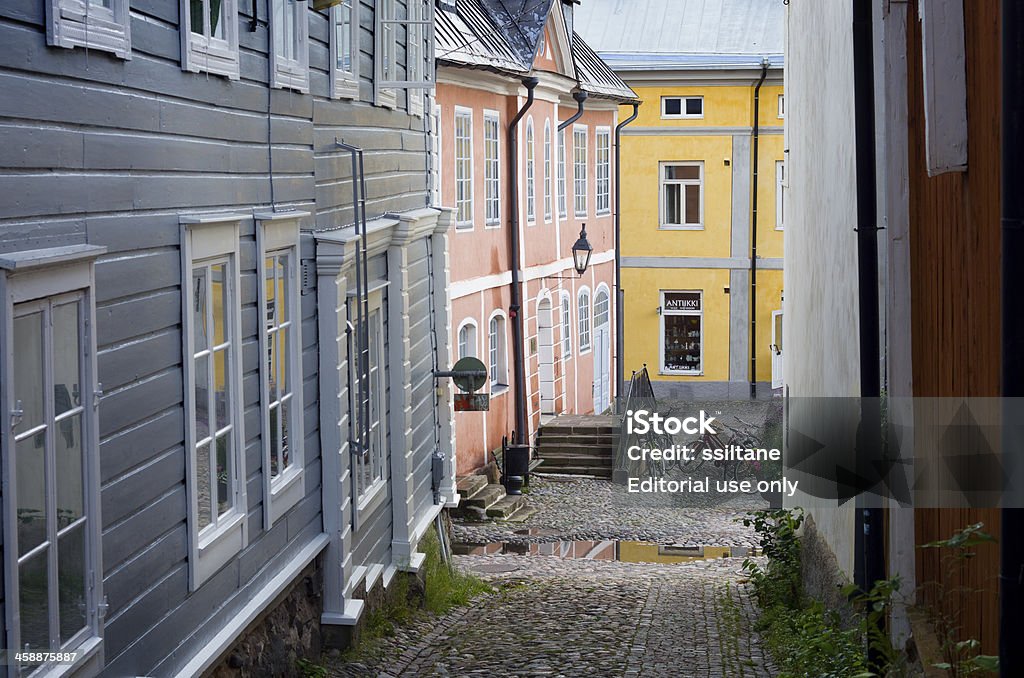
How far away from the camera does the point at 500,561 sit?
16.1m

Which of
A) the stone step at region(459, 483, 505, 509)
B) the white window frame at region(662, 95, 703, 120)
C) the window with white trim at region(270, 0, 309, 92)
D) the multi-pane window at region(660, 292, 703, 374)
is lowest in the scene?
the stone step at region(459, 483, 505, 509)

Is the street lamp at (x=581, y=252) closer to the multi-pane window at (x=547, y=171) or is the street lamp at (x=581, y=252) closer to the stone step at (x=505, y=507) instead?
the multi-pane window at (x=547, y=171)

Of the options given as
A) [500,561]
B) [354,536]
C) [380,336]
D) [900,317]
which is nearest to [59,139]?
[900,317]

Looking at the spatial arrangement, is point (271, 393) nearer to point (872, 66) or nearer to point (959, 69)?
point (872, 66)

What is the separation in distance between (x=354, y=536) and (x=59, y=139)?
542 centimetres

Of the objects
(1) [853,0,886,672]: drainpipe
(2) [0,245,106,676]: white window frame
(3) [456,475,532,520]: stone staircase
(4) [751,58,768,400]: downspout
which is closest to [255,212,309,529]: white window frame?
(2) [0,245,106,676]: white window frame

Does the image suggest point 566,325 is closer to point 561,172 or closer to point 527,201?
point 561,172

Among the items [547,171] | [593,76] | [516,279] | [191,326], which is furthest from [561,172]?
[191,326]

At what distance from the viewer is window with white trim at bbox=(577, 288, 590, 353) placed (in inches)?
1073

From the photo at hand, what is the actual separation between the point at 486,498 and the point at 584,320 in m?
9.17

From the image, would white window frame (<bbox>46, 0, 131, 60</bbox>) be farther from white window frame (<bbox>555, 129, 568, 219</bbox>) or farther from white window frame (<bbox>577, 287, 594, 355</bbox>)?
white window frame (<bbox>577, 287, 594, 355</bbox>)

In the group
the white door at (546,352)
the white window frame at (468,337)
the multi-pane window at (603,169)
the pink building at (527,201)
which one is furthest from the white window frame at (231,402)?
the multi-pane window at (603,169)

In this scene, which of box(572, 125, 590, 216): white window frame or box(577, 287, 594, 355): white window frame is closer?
box(572, 125, 590, 216): white window frame

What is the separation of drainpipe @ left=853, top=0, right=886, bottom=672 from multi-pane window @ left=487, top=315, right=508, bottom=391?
48.6 ft
